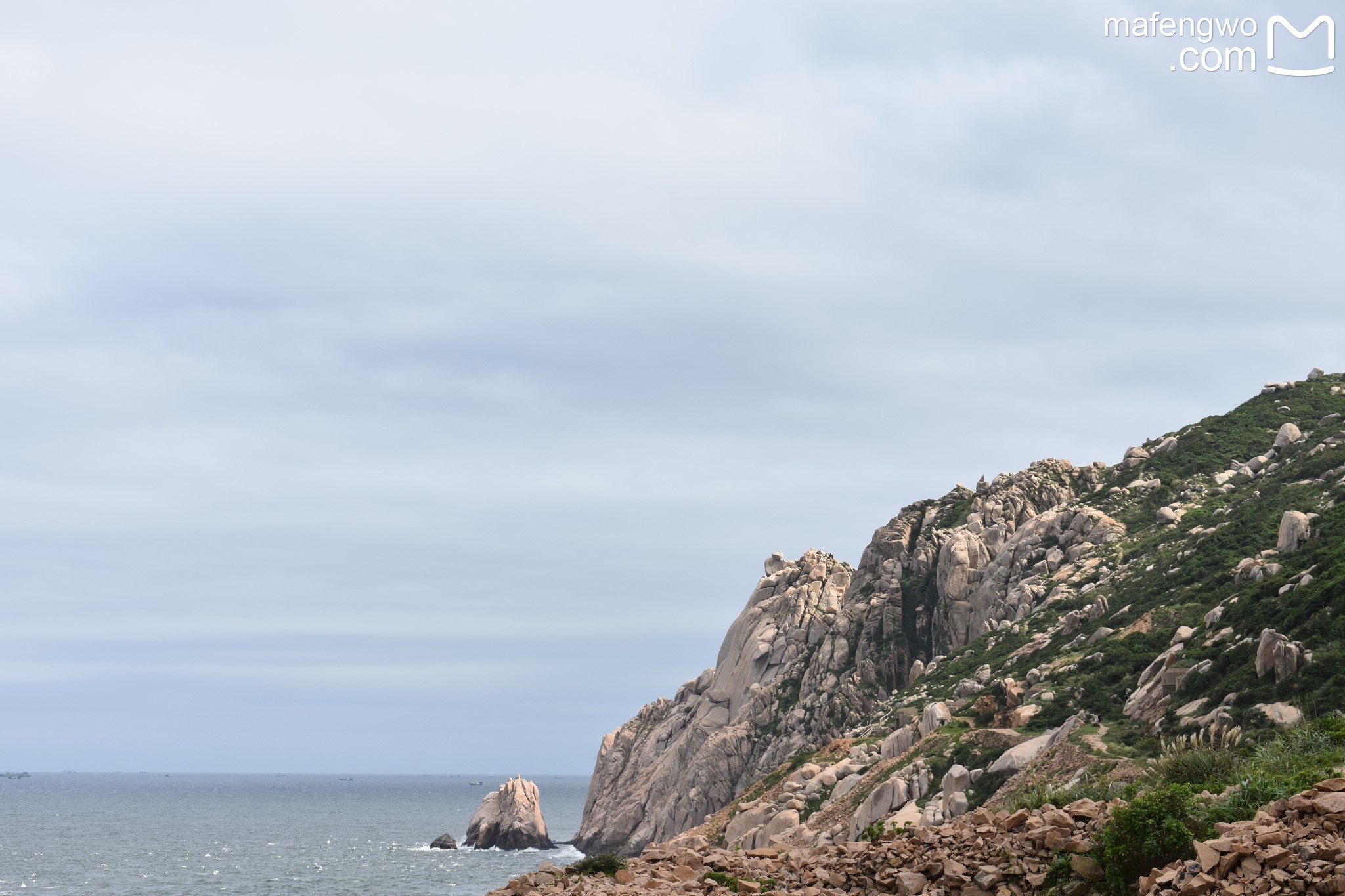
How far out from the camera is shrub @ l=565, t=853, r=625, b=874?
2697 centimetres

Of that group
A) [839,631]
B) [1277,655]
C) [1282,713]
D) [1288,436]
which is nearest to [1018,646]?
[1288,436]

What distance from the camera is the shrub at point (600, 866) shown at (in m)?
27.0

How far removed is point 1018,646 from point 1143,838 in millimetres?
47517

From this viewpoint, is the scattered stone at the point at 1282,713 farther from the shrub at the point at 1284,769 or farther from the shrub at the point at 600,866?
the shrub at the point at 600,866

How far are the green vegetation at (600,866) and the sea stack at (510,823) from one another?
4381 inches

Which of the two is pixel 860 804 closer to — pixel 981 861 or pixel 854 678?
pixel 981 861

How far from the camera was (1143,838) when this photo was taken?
1958 cm

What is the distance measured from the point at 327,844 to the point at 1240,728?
139 meters

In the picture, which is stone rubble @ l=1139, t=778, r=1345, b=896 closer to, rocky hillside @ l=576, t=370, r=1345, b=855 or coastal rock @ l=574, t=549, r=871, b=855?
rocky hillside @ l=576, t=370, r=1345, b=855

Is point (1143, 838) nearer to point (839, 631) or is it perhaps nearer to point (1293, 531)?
point (1293, 531)

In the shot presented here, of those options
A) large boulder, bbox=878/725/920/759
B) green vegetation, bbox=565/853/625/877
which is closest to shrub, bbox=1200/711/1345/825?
green vegetation, bbox=565/853/625/877

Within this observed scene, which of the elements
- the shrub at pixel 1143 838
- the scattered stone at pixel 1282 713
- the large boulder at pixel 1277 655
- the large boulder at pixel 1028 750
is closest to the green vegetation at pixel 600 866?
the shrub at pixel 1143 838

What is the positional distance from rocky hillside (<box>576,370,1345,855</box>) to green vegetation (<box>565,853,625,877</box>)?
722 cm

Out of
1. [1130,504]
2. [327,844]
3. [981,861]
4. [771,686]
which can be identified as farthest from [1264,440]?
[327,844]
